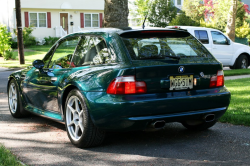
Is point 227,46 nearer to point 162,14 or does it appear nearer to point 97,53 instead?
point 97,53

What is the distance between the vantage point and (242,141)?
5.20m

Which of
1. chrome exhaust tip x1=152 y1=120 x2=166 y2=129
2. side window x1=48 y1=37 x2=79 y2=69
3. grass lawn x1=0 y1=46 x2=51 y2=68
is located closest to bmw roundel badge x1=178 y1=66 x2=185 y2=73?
chrome exhaust tip x1=152 y1=120 x2=166 y2=129

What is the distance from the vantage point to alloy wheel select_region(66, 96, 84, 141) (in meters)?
5.01

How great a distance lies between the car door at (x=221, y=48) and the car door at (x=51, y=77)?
11.2 metres

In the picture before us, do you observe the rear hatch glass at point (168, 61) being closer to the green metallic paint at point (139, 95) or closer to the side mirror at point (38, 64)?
the green metallic paint at point (139, 95)

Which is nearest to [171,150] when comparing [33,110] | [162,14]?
[33,110]

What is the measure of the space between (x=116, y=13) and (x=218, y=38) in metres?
6.07

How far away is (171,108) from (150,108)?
292mm

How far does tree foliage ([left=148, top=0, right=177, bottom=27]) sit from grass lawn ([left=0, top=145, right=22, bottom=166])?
125 ft

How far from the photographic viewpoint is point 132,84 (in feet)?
14.9

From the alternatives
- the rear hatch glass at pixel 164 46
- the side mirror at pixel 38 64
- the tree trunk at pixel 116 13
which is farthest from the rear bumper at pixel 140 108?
the tree trunk at pixel 116 13

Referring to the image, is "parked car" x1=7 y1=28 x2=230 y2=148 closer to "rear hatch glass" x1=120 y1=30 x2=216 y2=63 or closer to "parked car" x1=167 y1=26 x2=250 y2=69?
"rear hatch glass" x1=120 y1=30 x2=216 y2=63

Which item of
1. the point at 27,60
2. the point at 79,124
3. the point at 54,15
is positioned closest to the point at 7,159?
the point at 79,124

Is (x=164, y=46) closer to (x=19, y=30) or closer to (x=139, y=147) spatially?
(x=139, y=147)
